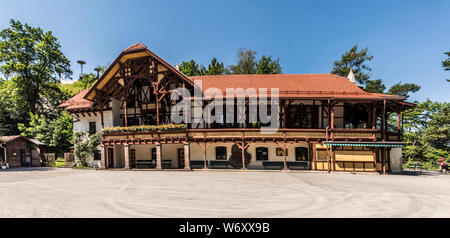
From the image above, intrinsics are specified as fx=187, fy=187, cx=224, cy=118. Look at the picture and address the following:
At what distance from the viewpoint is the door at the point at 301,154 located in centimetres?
1817

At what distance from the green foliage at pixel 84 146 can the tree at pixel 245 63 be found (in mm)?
28253

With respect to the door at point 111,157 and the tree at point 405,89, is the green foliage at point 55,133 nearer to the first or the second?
the door at point 111,157

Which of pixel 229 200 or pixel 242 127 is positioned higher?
pixel 242 127

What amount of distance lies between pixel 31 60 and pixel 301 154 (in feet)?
130

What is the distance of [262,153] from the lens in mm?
18844

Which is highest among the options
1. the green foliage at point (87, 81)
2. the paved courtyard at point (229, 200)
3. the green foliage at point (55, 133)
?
the green foliage at point (87, 81)

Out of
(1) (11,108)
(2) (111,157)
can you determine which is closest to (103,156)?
(2) (111,157)

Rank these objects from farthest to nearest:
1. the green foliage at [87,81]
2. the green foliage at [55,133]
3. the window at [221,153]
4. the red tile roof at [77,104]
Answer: the green foliage at [87,81]
the green foliage at [55,133]
the red tile roof at [77,104]
the window at [221,153]

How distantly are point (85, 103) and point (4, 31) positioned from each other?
18368 millimetres

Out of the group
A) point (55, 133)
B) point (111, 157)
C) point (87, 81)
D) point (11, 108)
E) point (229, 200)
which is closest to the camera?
point (229, 200)

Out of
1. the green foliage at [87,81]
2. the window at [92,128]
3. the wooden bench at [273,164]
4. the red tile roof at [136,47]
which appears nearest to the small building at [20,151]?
the window at [92,128]

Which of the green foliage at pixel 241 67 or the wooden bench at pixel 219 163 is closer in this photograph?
the wooden bench at pixel 219 163

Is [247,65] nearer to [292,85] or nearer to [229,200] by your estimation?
[292,85]
